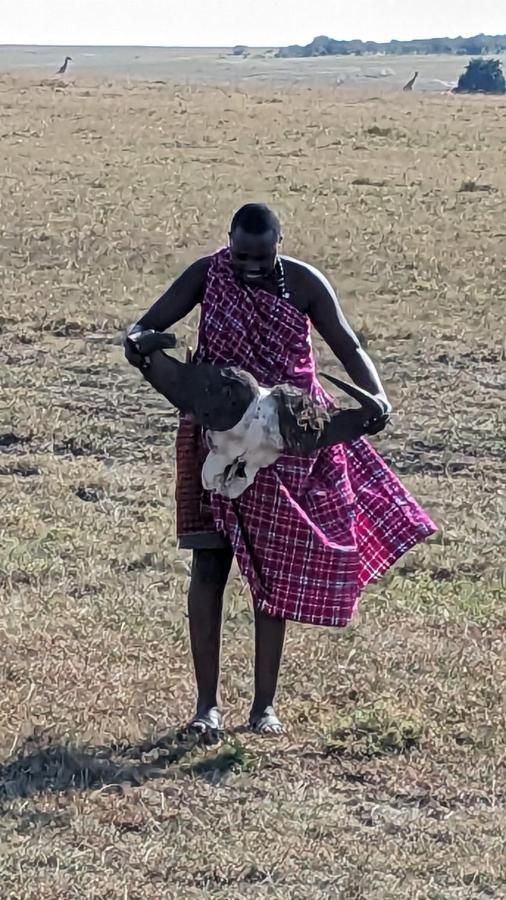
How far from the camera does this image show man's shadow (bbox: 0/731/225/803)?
159 inches

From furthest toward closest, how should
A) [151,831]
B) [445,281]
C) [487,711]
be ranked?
[445,281] → [487,711] → [151,831]

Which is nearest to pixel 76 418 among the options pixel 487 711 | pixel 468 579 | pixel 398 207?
pixel 468 579

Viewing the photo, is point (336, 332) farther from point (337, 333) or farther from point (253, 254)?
point (253, 254)

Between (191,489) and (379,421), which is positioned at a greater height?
(379,421)

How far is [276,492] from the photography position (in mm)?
4098

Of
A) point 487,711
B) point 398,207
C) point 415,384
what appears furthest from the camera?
point 398,207

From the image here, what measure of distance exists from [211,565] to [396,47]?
154 m

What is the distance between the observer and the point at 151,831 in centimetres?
379

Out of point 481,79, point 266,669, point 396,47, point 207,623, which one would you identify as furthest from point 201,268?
point 396,47

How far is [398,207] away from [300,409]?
43.9 feet

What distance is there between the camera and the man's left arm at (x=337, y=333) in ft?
13.5

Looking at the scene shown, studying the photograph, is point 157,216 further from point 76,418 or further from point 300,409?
point 300,409

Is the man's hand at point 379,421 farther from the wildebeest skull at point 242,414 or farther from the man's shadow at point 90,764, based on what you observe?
the man's shadow at point 90,764

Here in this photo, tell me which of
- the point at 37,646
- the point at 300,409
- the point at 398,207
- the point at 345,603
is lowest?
the point at 398,207
